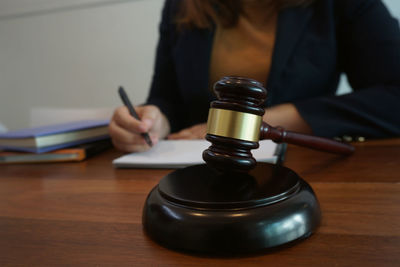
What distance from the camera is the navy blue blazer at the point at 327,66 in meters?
0.72

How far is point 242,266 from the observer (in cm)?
24

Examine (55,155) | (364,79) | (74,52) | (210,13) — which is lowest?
(55,155)

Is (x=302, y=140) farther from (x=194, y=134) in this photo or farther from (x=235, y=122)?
(x=194, y=134)

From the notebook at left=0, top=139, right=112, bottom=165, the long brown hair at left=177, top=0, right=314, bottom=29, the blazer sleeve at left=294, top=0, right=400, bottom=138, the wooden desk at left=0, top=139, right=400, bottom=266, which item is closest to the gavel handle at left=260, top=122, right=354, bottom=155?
the wooden desk at left=0, top=139, right=400, bottom=266

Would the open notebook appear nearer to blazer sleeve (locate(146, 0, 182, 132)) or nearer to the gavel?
the gavel

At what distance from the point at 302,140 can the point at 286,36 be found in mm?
492

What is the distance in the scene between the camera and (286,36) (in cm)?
86

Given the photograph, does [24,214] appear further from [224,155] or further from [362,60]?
[362,60]

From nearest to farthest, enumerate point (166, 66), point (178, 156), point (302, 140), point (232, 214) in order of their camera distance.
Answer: point (232, 214) < point (302, 140) < point (178, 156) < point (166, 66)


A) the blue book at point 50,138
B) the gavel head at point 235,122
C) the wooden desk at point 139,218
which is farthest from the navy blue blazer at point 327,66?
the gavel head at point 235,122

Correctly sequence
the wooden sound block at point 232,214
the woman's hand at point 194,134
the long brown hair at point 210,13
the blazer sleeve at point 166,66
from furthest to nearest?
the blazer sleeve at point 166,66 < the long brown hair at point 210,13 < the woman's hand at point 194,134 < the wooden sound block at point 232,214

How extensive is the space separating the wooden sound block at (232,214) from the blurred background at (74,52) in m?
1.67

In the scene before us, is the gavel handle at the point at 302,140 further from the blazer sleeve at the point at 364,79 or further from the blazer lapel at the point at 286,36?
the blazer lapel at the point at 286,36

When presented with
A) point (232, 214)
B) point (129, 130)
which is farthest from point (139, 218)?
point (129, 130)
